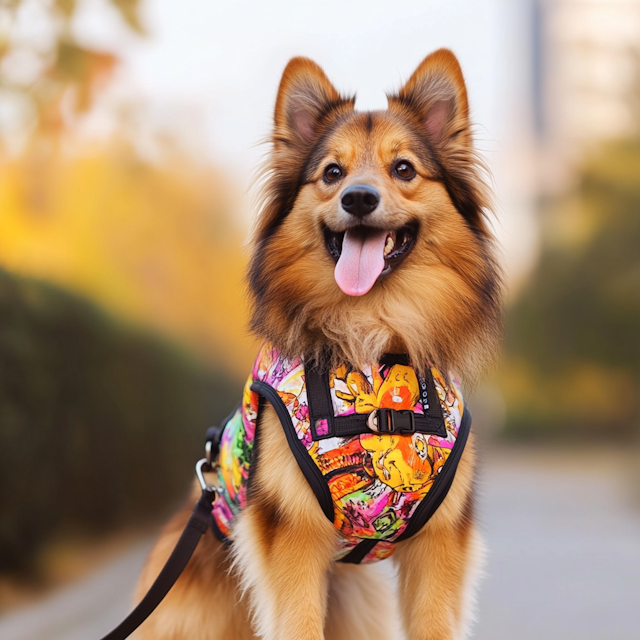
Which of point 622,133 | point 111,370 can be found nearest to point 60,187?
point 111,370

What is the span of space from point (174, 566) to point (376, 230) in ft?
4.88

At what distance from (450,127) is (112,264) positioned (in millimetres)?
4590

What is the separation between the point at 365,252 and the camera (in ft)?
9.10

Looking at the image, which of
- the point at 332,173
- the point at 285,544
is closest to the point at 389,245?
the point at 332,173

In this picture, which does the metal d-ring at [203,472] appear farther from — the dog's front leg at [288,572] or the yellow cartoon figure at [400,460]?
the yellow cartoon figure at [400,460]

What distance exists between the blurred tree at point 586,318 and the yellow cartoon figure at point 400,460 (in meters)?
14.9

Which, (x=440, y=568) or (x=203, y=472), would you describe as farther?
(x=203, y=472)

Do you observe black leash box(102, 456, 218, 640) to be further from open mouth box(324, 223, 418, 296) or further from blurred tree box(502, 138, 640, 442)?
blurred tree box(502, 138, 640, 442)

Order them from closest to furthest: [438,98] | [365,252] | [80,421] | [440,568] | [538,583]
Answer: [440,568], [365,252], [438,98], [80,421], [538,583]

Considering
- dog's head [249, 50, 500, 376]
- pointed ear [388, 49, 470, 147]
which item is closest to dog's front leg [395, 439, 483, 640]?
dog's head [249, 50, 500, 376]

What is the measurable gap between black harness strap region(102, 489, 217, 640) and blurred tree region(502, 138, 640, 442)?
14982 millimetres

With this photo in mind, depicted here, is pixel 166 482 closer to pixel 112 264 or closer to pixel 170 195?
pixel 112 264

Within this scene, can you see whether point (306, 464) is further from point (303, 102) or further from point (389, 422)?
point (303, 102)

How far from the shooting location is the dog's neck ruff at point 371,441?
251 cm
